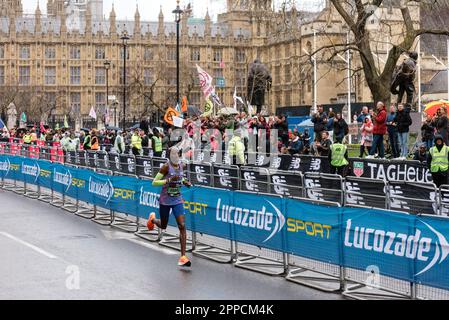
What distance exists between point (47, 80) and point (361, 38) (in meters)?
84.6

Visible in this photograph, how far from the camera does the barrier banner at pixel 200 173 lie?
20750mm

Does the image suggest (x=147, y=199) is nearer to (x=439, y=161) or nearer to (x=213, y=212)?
(x=213, y=212)

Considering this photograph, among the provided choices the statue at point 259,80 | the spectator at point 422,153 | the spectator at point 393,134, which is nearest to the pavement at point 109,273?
the spectator at point 422,153

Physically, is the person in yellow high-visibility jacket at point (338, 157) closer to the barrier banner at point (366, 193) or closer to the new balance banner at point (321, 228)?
the barrier banner at point (366, 193)

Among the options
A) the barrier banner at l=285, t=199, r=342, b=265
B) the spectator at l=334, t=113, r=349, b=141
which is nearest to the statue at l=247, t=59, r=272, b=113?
the spectator at l=334, t=113, r=349, b=141

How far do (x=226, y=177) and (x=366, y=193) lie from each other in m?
5.02

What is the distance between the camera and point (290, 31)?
1185 inches

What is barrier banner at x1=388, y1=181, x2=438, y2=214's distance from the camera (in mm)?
13891

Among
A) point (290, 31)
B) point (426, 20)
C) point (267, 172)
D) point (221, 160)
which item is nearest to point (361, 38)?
point (290, 31)

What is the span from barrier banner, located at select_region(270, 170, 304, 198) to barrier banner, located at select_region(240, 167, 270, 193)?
0.61ft

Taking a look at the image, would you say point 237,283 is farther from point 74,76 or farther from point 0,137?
point 74,76

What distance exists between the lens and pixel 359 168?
861 inches

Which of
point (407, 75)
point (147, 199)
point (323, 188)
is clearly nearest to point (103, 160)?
point (147, 199)

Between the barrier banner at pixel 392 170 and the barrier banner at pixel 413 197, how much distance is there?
453cm
